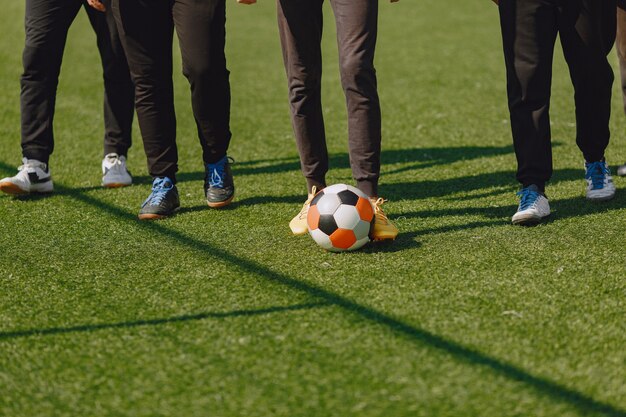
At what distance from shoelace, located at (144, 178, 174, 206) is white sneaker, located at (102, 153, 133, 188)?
0.77 meters

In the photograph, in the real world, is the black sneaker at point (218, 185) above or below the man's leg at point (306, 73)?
below

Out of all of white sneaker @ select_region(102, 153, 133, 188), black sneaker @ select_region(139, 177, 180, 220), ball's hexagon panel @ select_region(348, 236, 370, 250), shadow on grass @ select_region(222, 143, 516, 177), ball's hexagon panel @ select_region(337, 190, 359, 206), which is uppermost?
ball's hexagon panel @ select_region(337, 190, 359, 206)

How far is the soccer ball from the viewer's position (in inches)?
181

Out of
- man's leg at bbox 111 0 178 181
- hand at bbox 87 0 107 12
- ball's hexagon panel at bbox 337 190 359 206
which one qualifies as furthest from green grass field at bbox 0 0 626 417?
hand at bbox 87 0 107 12

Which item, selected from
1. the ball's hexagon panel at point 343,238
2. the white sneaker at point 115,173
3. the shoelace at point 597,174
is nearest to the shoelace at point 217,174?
the white sneaker at point 115,173

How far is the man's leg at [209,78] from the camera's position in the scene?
508cm

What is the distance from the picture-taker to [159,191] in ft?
18.0

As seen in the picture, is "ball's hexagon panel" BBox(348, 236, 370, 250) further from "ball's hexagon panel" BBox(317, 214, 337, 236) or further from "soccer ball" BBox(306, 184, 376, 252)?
"ball's hexagon panel" BBox(317, 214, 337, 236)

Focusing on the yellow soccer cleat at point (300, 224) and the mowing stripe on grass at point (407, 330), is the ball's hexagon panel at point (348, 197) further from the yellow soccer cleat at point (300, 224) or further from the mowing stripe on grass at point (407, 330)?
the mowing stripe on grass at point (407, 330)

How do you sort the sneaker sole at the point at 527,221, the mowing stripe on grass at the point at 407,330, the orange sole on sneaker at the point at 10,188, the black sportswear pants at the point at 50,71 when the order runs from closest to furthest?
the mowing stripe on grass at the point at 407,330
the sneaker sole at the point at 527,221
the orange sole on sneaker at the point at 10,188
the black sportswear pants at the point at 50,71

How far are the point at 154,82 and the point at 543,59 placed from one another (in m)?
2.10

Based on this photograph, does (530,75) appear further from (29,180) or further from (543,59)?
(29,180)

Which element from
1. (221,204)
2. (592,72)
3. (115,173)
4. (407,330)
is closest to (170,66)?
(221,204)

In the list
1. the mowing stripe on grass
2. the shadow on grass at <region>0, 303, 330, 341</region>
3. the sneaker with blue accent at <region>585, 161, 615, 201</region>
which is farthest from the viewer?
the sneaker with blue accent at <region>585, 161, 615, 201</region>
